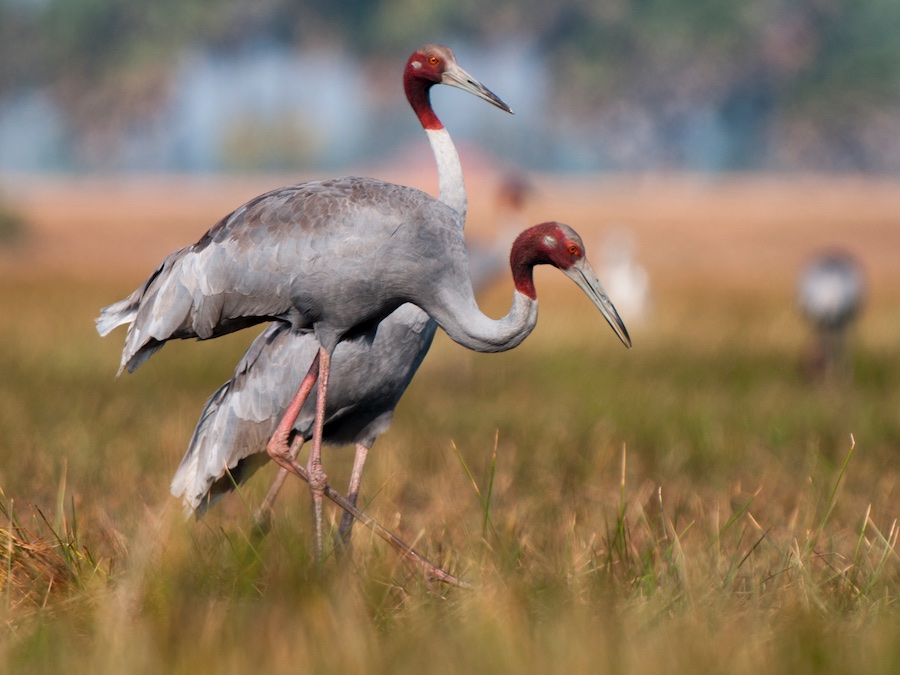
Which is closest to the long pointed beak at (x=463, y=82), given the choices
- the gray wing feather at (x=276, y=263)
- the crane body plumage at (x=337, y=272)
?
the crane body plumage at (x=337, y=272)

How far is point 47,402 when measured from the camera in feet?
22.7

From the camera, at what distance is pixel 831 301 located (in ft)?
33.4

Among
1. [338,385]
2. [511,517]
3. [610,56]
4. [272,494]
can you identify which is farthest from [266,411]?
[610,56]

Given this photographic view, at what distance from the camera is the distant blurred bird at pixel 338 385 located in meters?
3.95

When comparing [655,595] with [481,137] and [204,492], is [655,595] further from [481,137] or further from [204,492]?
[481,137]

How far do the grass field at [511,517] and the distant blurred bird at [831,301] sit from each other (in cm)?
23

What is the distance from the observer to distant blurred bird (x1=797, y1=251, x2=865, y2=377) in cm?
984

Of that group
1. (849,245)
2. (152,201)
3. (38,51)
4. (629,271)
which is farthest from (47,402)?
(38,51)

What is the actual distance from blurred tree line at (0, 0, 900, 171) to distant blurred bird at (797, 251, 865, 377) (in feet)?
122

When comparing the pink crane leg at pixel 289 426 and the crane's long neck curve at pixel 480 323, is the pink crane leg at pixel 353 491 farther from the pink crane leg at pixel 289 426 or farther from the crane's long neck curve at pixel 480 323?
the crane's long neck curve at pixel 480 323

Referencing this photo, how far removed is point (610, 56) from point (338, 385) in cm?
4526

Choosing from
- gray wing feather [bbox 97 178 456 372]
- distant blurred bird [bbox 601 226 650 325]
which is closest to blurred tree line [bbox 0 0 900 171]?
distant blurred bird [bbox 601 226 650 325]

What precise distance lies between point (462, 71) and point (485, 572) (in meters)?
1.70

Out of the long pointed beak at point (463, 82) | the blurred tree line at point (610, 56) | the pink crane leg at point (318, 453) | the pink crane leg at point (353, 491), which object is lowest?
the pink crane leg at point (353, 491)
